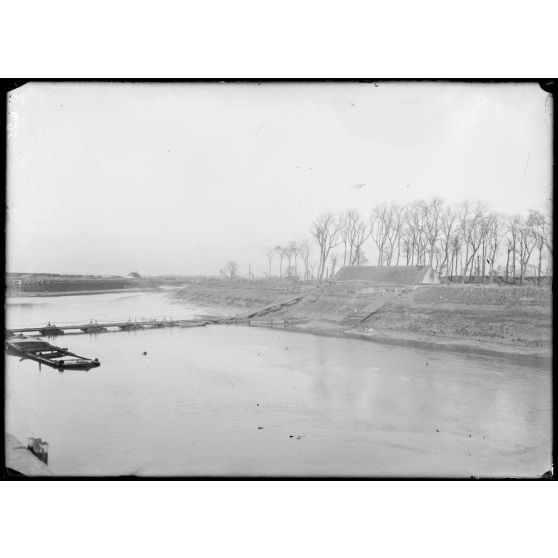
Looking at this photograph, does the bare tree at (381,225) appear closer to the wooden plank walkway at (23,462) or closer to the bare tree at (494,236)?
the bare tree at (494,236)

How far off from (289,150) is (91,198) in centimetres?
147

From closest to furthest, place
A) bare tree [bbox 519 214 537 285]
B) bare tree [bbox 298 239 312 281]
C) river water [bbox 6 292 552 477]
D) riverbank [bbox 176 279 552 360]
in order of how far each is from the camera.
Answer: river water [bbox 6 292 552 477], bare tree [bbox 519 214 537 285], bare tree [bbox 298 239 312 281], riverbank [bbox 176 279 552 360]

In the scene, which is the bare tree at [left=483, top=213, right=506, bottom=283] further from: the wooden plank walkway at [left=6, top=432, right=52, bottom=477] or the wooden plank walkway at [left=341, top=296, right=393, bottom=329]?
the wooden plank walkway at [left=6, top=432, right=52, bottom=477]

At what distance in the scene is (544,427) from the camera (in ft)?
8.09

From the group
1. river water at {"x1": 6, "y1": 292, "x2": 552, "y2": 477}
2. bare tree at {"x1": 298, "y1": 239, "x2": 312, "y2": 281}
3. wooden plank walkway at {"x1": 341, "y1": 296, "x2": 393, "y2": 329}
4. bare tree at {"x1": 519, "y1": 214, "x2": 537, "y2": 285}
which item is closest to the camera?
river water at {"x1": 6, "y1": 292, "x2": 552, "y2": 477}

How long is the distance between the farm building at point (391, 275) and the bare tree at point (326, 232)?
271mm

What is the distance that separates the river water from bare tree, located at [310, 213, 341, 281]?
2.95 ft

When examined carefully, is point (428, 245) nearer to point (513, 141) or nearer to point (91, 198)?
point (513, 141)

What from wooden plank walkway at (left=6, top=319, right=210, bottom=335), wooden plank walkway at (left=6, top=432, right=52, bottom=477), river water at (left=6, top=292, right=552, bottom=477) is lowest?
wooden plank walkway at (left=6, top=432, right=52, bottom=477)

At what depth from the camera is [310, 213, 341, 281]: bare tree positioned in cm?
254

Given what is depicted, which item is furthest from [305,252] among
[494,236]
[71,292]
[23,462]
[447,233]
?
[23,462]

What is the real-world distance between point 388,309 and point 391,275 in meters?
0.28

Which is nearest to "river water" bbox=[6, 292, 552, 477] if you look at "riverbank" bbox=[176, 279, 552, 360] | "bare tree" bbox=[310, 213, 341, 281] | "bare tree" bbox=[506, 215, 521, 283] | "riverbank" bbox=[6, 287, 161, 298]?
"riverbank" bbox=[6, 287, 161, 298]

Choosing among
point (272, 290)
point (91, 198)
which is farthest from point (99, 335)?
point (272, 290)
